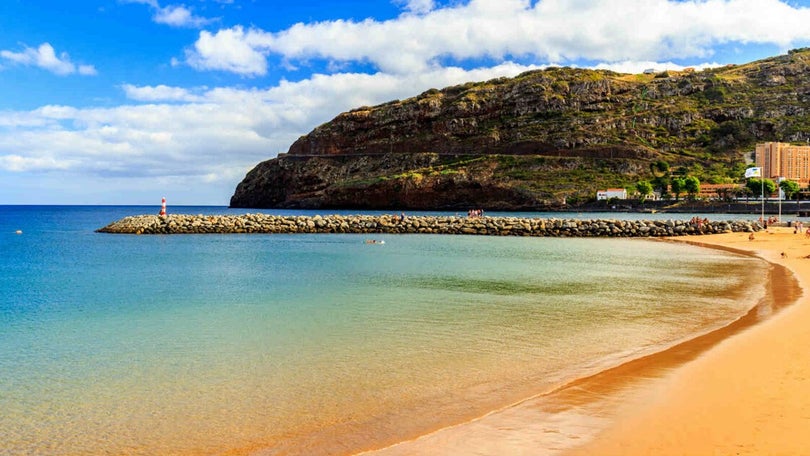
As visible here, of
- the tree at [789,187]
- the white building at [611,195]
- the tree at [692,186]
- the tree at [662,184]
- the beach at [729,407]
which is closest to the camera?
the beach at [729,407]

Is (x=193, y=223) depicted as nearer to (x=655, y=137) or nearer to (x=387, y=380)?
(x=387, y=380)

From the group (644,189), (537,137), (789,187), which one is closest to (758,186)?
(789,187)

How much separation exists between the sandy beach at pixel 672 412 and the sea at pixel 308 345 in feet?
1.31

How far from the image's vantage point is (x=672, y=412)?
741cm

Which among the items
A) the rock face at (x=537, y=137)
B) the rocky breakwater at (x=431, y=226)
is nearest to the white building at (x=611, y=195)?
the rock face at (x=537, y=137)

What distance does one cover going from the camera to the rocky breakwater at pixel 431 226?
179ft

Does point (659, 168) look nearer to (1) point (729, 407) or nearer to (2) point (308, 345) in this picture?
(2) point (308, 345)

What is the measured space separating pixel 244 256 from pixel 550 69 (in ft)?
505

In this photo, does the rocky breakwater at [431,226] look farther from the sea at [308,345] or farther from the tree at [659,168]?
the tree at [659,168]

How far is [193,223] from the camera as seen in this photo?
60.0 meters

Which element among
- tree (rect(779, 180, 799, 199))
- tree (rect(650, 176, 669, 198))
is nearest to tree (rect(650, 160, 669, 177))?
tree (rect(650, 176, 669, 198))

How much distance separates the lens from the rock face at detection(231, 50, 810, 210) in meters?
132

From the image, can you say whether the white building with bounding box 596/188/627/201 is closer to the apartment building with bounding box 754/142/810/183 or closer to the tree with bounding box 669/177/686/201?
the tree with bounding box 669/177/686/201

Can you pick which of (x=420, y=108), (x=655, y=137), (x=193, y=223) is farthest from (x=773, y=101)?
(x=193, y=223)
